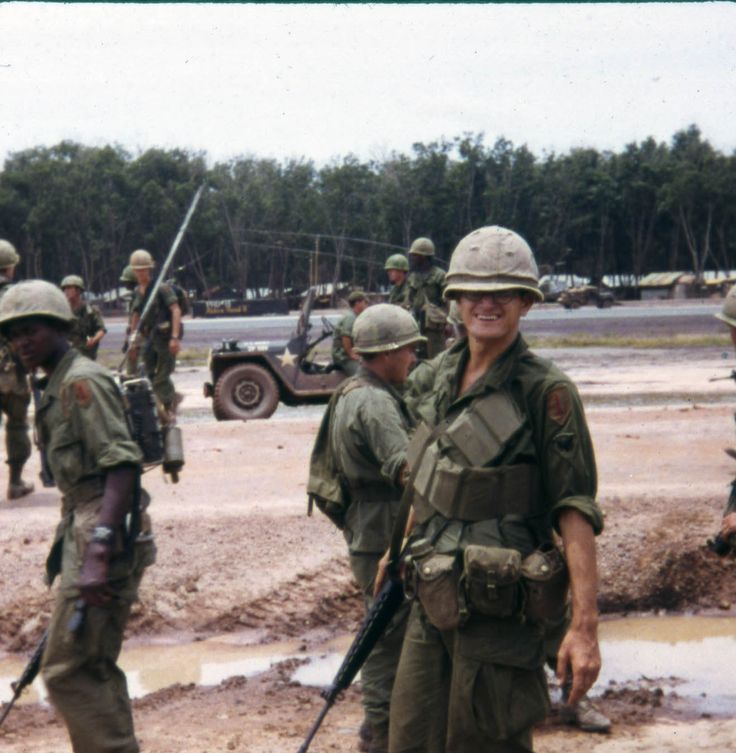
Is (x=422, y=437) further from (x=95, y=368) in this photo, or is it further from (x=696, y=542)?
(x=696, y=542)

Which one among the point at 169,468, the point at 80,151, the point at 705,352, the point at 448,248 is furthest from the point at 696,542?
the point at 80,151

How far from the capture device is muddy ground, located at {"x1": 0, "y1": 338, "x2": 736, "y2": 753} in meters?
6.20

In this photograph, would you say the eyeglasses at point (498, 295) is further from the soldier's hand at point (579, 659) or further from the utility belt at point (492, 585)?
the soldier's hand at point (579, 659)

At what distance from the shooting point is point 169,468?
5.29 metres

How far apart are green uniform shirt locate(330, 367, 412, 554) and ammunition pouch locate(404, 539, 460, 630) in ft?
5.16

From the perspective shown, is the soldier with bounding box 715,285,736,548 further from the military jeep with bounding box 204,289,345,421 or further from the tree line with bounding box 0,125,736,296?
the tree line with bounding box 0,125,736,296

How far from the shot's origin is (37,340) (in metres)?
4.78

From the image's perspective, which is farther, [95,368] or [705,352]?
[705,352]

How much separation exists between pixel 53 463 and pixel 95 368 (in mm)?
329

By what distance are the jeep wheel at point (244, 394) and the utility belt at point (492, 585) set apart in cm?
1340

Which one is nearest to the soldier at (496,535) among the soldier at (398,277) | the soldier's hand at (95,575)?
the soldier's hand at (95,575)

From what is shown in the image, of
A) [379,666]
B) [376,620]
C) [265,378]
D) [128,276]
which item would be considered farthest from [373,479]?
[265,378]

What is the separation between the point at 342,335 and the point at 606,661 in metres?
7.34

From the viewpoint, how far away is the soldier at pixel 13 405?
11086mm
